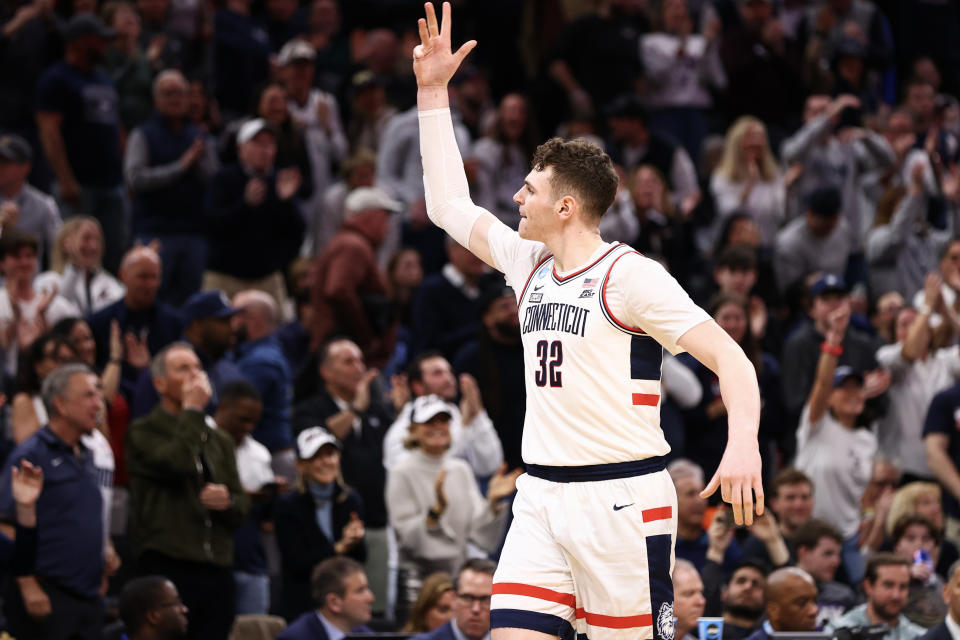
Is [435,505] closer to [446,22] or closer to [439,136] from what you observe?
[439,136]

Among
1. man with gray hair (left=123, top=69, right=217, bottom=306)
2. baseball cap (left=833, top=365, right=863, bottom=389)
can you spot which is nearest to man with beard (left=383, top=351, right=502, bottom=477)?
baseball cap (left=833, top=365, right=863, bottom=389)

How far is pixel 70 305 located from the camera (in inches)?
427

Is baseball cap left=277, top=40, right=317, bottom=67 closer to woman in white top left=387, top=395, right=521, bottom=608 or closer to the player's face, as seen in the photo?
woman in white top left=387, top=395, right=521, bottom=608

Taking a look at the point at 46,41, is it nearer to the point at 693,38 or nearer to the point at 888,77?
the point at 693,38

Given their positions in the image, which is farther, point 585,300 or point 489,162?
point 489,162

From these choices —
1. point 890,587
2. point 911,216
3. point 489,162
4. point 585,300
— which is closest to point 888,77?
point 911,216

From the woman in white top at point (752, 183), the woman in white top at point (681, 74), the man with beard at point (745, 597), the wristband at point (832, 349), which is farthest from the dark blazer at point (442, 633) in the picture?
the woman in white top at point (681, 74)

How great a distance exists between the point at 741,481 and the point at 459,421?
5.70 meters

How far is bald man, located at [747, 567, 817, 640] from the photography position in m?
8.45

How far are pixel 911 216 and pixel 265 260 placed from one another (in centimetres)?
591

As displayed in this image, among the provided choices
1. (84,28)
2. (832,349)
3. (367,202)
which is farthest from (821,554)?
(84,28)

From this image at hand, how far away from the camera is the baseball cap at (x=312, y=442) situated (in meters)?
9.08

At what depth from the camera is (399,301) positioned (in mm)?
12906

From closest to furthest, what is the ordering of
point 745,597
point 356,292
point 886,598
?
1. point 886,598
2. point 745,597
3. point 356,292
